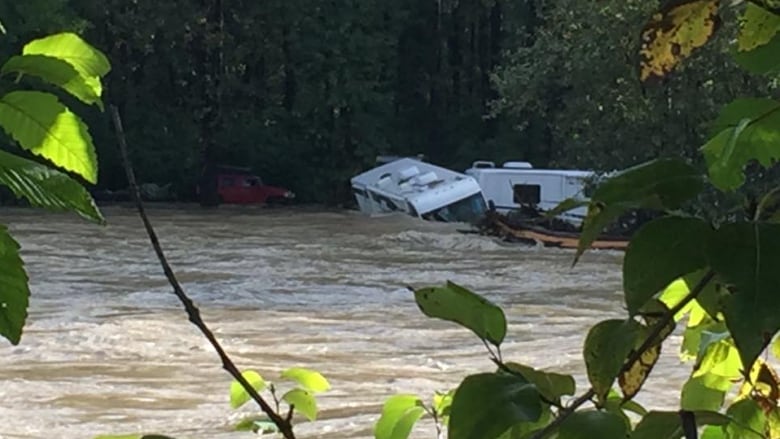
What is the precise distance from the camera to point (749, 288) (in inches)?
19.4

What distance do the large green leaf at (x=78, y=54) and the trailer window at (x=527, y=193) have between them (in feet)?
66.3

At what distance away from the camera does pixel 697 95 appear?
634 inches

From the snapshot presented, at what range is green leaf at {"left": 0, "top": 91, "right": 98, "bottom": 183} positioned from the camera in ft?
2.23

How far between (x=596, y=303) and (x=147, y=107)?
588 inches

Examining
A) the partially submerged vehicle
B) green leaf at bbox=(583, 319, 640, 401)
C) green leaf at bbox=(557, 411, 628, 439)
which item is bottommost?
the partially submerged vehicle

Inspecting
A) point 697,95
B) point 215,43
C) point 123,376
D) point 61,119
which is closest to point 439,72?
point 215,43

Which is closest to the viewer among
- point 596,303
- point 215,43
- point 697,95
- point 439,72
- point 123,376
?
point 123,376

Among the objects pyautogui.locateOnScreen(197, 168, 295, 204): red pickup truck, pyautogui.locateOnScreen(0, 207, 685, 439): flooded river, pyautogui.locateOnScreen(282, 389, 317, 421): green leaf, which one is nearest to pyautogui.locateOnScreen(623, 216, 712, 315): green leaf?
pyautogui.locateOnScreen(282, 389, 317, 421): green leaf

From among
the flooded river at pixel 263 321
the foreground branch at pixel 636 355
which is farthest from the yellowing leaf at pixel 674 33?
the flooded river at pixel 263 321

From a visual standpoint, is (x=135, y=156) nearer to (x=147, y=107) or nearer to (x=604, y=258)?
(x=147, y=107)

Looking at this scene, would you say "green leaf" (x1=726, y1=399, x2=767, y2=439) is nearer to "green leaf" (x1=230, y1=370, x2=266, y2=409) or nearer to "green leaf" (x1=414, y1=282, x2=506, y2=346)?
"green leaf" (x1=414, y1=282, x2=506, y2=346)

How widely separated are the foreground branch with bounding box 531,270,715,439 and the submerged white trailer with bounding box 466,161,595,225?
63.8ft

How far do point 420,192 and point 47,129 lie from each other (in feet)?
69.1

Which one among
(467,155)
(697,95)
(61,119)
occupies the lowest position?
(467,155)
